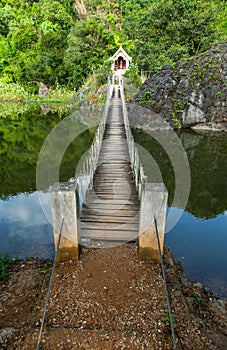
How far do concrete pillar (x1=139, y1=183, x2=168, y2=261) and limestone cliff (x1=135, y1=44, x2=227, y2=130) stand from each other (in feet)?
51.7

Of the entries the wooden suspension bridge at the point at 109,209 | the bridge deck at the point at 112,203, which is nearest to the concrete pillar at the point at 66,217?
the wooden suspension bridge at the point at 109,209

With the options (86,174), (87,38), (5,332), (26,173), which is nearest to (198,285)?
(86,174)

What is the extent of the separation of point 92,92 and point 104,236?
75.4 ft

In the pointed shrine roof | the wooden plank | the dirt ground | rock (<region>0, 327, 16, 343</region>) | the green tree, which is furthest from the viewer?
the green tree

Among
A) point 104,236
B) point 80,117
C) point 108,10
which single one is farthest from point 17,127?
point 108,10

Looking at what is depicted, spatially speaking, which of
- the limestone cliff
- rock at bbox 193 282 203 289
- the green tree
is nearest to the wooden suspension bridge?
rock at bbox 193 282 203 289

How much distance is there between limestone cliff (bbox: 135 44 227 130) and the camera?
18188 millimetres

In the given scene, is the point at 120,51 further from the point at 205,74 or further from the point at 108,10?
the point at 108,10

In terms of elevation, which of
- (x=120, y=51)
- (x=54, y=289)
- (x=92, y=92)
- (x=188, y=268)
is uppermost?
(x=120, y=51)

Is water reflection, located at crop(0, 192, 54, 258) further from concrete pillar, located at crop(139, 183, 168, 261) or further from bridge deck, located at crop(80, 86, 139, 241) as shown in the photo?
concrete pillar, located at crop(139, 183, 168, 261)

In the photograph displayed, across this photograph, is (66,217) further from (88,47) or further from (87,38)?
(87,38)

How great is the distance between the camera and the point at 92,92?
987 inches

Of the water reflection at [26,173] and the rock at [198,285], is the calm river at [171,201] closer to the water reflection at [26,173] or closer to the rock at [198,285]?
the water reflection at [26,173]

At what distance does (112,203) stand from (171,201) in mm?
3803
